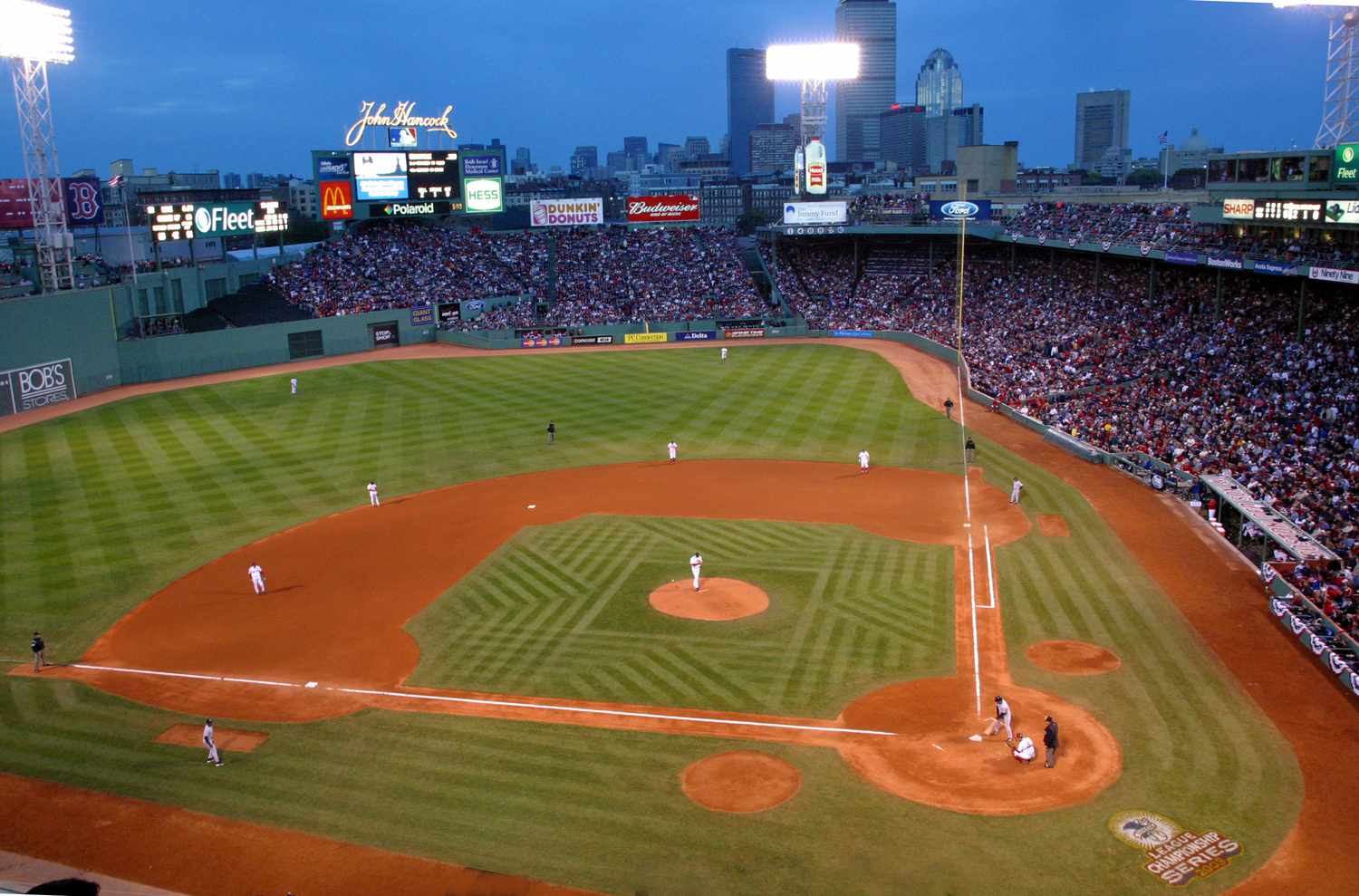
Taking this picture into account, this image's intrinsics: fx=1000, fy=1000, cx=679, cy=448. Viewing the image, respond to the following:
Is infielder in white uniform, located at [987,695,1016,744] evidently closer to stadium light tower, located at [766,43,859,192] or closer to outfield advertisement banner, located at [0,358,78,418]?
outfield advertisement banner, located at [0,358,78,418]

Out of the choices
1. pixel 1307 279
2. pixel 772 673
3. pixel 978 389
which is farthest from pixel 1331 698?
pixel 978 389

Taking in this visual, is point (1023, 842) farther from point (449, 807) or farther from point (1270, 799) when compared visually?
point (449, 807)

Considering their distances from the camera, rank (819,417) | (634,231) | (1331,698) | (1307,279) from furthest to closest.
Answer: (634,231)
(819,417)
(1307,279)
(1331,698)

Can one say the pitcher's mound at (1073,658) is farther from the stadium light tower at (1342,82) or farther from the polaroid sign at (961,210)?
the polaroid sign at (961,210)

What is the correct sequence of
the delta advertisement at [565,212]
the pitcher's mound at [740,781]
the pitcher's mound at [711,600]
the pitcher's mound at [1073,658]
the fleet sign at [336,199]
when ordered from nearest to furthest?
the pitcher's mound at [740,781] < the pitcher's mound at [1073,658] < the pitcher's mound at [711,600] < the fleet sign at [336,199] < the delta advertisement at [565,212]

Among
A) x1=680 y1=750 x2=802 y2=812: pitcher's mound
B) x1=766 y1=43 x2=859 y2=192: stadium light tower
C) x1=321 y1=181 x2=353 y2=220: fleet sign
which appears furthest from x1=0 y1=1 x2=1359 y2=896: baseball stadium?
x1=766 y1=43 x2=859 y2=192: stadium light tower

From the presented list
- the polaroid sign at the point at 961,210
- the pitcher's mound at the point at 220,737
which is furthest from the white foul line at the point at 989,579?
the polaroid sign at the point at 961,210
